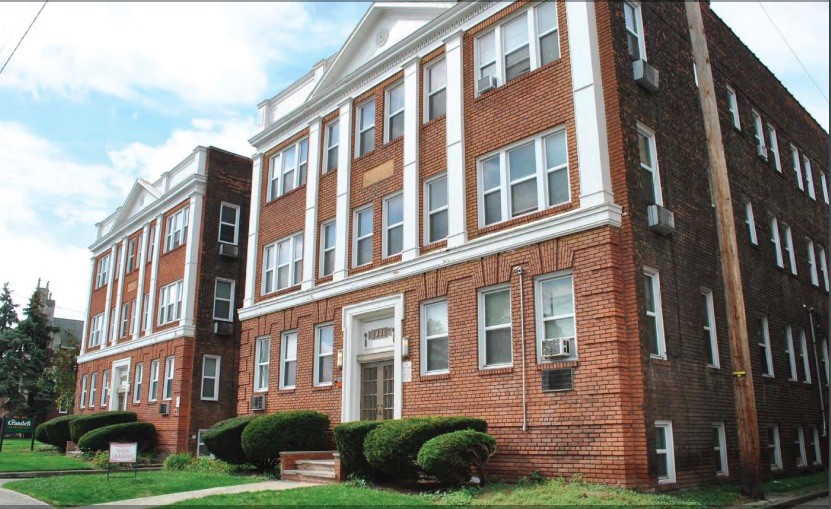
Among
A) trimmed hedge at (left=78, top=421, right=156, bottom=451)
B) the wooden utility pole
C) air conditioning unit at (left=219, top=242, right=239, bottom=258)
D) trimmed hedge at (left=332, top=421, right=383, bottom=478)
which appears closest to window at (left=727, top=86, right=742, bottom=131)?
the wooden utility pole

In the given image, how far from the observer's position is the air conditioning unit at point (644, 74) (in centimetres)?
1469

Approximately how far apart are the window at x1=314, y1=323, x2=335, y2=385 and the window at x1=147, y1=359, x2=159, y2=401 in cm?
1246

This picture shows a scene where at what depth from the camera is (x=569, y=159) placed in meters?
14.1

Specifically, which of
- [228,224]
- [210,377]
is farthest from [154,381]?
[228,224]

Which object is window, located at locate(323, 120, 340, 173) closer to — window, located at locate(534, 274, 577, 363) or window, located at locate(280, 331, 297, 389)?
window, located at locate(280, 331, 297, 389)

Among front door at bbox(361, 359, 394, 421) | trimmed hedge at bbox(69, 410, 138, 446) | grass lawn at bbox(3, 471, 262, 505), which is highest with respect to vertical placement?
front door at bbox(361, 359, 394, 421)

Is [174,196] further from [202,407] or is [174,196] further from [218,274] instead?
[202,407]

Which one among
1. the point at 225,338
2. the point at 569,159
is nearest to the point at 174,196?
the point at 225,338

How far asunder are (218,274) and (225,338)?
266cm

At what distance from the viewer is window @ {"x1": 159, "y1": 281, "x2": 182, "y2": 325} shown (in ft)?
96.9

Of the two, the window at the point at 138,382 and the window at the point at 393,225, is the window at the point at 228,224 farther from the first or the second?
the window at the point at 393,225

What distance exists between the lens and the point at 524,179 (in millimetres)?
15070

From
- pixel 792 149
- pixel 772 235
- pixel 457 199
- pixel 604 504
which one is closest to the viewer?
pixel 604 504

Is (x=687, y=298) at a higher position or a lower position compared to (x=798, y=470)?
higher
